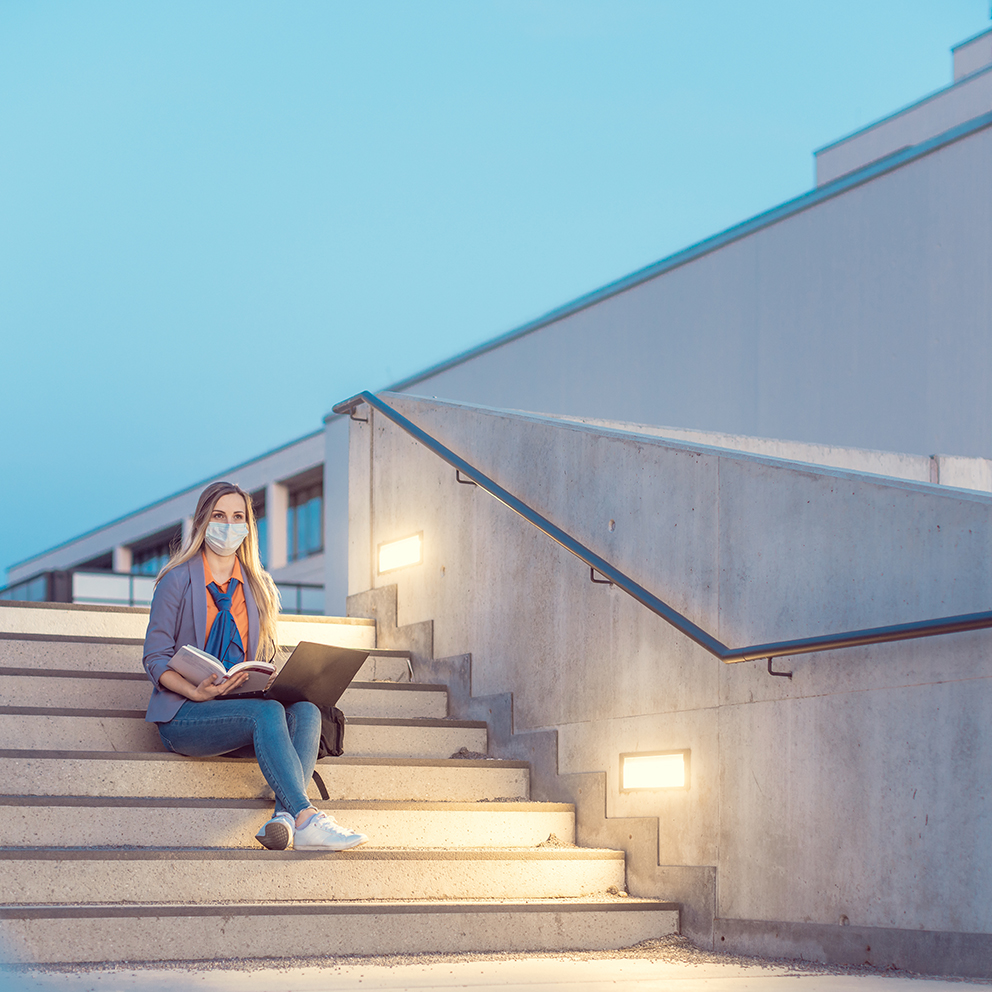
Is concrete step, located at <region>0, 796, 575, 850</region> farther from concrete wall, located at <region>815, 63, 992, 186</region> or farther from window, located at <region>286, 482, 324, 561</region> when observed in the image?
window, located at <region>286, 482, 324, 561</region>

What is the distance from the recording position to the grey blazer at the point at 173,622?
14.4ft

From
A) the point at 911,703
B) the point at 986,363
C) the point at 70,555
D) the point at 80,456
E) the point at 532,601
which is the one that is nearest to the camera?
the point at 911,703

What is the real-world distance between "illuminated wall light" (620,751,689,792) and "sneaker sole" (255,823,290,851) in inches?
48.7

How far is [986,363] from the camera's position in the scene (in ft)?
24.3

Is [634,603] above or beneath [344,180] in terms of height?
beneath

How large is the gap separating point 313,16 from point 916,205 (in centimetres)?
11255

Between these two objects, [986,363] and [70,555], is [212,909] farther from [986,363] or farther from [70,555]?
[70,555]

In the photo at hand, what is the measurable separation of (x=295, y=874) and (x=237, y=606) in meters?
1.06

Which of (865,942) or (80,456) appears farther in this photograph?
(80,456)

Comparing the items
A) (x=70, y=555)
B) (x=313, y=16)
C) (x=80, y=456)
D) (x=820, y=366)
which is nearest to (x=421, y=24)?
(x=313, y=16)

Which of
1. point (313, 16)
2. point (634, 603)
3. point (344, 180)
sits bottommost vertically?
point (634, 603)

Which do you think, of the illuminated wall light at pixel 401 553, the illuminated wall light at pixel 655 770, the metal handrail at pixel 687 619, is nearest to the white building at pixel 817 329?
the illuminated wall light at pixel 401 553

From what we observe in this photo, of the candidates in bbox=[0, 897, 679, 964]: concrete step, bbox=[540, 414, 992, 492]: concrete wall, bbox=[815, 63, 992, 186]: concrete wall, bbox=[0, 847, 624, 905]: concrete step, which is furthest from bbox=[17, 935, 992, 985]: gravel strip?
bbox=[815, 63, 992, 186]: concrete wall

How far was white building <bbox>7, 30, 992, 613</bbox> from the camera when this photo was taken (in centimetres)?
768
